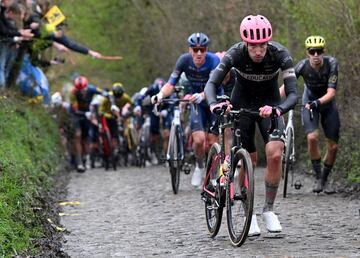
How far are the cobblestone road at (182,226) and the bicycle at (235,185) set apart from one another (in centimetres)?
20

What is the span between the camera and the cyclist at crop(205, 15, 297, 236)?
991 cm

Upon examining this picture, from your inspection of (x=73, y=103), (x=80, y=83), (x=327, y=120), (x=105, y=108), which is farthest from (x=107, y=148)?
(x=327, y=120)

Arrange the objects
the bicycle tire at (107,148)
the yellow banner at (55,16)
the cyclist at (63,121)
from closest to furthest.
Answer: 1. the yellow banner at (55,16)
2. the bicycle tire at (107,148)
3. the cyclist at (63,121)

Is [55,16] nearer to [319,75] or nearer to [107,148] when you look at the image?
[107,148]

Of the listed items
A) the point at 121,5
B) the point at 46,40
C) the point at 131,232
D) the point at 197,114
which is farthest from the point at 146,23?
the point at 131,232

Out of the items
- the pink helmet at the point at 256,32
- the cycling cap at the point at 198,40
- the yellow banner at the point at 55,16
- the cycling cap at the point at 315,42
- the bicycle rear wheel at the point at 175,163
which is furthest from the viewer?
the yellow banner at the point at 55,16

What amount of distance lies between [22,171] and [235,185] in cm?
402

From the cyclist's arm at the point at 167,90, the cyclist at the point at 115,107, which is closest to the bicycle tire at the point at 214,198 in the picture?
the cyclist's arm at the point at 167,90

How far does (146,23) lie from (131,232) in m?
20.3

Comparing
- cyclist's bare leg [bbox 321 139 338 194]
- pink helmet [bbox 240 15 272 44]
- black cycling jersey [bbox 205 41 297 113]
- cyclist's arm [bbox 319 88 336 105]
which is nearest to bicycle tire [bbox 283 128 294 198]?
Result: cyclist's bare leg [bbox 321 139 338 194]

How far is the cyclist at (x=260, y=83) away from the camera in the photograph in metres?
9.91

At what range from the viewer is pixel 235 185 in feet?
32.3

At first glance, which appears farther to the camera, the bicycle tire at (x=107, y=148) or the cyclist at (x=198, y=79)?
the bicycle tire at (x=107, y=148)

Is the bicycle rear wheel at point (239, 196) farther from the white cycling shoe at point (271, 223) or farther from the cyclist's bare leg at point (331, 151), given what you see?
the cyclist's bare leg at point (331, 151)
